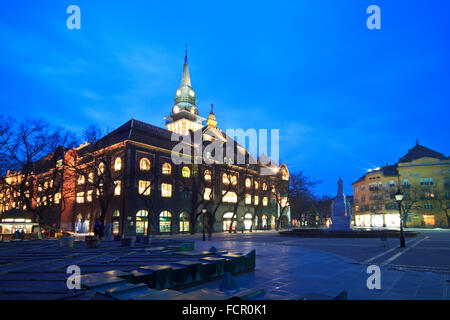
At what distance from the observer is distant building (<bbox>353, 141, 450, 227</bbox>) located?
6744cm

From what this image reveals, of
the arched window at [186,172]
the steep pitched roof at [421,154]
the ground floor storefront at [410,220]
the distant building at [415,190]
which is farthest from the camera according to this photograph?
the steep pitched roof at [421,154]

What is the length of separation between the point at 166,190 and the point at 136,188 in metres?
6.07

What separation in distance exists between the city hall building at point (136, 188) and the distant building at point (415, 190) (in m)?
36.4

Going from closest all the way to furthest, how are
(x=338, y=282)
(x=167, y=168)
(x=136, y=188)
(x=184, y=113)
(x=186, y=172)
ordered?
(x=338, y=282) < (x=136, y=188) < (x=167, y=168) < (x=186, y=172) < (x=184, y=113)

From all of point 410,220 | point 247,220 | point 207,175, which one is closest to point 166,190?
point 207,175

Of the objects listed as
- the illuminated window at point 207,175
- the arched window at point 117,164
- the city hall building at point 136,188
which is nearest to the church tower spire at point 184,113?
the city hall building at point 136,188

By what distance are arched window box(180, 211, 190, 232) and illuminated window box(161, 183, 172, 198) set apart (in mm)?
4382

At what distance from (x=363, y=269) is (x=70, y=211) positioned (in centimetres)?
5237

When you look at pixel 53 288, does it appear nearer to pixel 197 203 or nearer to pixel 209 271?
pixel 209 271

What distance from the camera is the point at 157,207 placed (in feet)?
143

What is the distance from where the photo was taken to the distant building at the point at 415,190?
221ft

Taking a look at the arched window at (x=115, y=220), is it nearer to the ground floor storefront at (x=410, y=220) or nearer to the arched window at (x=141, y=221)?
the arched window at (x=141, y=221)

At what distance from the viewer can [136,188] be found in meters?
40.8

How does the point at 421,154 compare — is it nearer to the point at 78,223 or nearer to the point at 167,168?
the point at 167,168
